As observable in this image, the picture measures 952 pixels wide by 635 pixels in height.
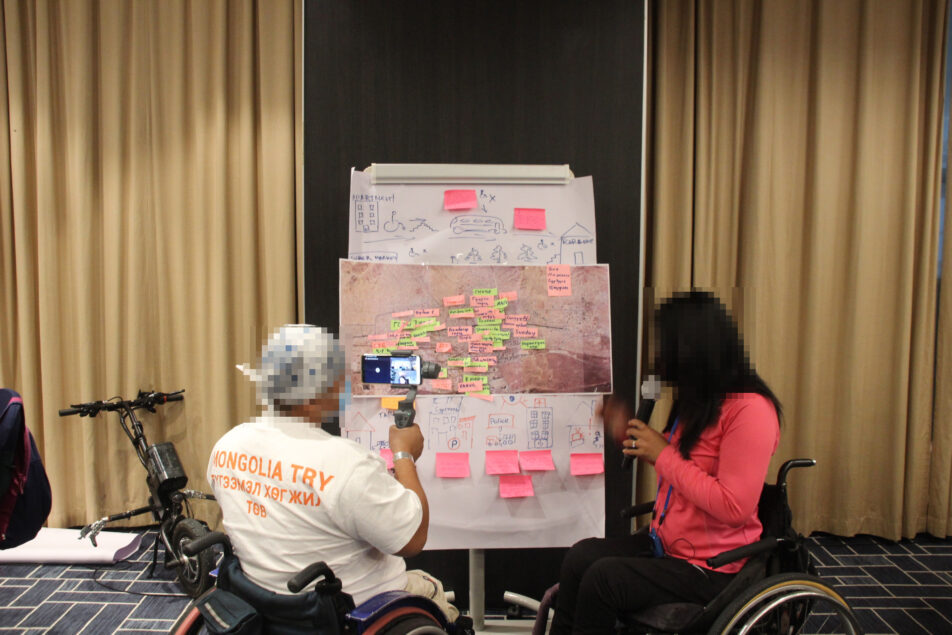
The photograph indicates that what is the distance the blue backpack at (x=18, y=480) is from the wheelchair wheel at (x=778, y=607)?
1.84 metres


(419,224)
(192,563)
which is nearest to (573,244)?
(419,224)

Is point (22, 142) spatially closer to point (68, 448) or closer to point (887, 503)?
point (68, 448)

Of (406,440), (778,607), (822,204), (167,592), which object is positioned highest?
(822,204)

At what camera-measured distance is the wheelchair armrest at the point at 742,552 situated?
1318 mm

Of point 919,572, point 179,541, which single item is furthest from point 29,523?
point 919,572

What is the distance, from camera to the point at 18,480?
157 centimetres

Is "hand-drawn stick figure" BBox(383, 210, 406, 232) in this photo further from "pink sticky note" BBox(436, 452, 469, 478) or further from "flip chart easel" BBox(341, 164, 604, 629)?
"pink sticky note" BBox(436, 452, 469, 478)

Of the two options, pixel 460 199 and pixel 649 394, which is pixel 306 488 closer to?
pixel 649 394

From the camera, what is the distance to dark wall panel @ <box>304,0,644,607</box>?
6.38ft

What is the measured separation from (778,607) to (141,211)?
3048 millimetres

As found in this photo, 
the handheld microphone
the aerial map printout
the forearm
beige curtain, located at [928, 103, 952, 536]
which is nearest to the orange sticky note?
the aerial map printout

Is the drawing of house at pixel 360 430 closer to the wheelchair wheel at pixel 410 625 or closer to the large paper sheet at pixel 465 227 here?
the large paper sheet at pixel 465 227

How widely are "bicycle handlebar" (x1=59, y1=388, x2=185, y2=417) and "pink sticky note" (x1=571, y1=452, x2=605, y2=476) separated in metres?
1.92

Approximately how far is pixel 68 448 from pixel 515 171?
266 centimetres
